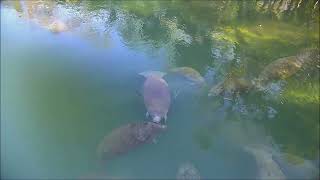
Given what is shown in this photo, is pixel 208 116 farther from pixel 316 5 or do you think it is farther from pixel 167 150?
pixel 316 5

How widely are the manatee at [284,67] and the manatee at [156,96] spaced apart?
1342 millimetres

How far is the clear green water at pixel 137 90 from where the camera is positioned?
4.58 meters

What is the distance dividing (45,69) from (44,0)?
114 inches

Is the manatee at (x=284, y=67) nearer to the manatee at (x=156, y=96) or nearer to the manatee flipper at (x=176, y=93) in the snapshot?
the manatee flipper at (x=176, y=93)

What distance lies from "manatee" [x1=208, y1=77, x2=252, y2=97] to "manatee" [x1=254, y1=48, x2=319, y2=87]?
7.7 inches

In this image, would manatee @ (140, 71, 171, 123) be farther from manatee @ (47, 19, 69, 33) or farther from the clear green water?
manatee @ (47, 19, 69, 33)

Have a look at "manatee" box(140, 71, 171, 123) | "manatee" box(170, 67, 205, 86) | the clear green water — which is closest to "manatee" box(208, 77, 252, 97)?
the clear green water

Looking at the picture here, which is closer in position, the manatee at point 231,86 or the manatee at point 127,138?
the manatee at point 127,138

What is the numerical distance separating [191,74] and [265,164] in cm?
183

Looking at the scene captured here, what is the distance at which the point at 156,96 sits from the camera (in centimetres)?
528

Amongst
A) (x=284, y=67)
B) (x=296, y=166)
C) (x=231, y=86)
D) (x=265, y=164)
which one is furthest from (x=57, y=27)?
(x=296, y=166)

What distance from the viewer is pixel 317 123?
5301 mm

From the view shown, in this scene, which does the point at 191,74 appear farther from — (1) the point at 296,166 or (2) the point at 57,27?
(2) the point at 57,27

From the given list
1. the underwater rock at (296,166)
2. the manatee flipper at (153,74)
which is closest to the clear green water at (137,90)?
the underwater rock at (296,166)
